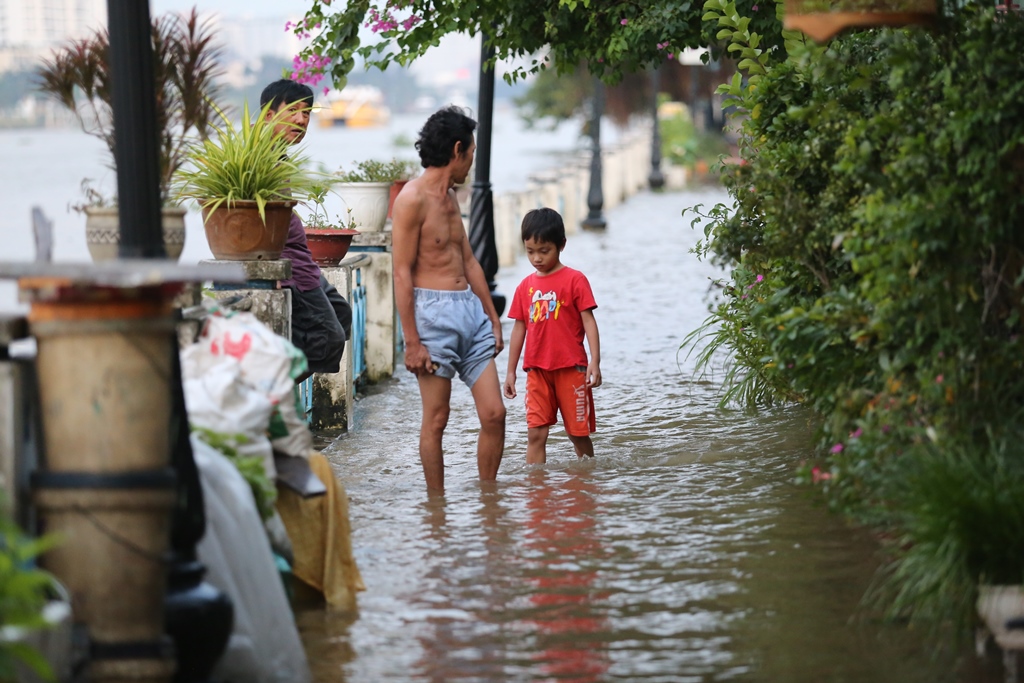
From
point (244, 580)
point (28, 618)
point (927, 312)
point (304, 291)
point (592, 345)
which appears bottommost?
point (244, 580)

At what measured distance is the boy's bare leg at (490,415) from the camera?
291 inches

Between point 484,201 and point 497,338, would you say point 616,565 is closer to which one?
point 497,338

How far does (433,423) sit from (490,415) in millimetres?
298

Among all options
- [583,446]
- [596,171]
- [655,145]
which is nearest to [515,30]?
[583,446]

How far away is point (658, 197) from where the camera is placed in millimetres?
34625

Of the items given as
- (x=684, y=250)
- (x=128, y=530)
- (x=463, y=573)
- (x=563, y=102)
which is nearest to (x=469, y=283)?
(x=463, y=573)

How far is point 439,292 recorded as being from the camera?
7.28 meters

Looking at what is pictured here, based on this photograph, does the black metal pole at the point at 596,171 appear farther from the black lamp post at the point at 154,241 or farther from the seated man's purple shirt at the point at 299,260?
the black lamp post at the point at 154,241

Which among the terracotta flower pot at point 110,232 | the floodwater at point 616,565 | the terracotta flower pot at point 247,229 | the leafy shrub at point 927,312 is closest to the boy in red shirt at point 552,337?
the floodwater at point 616,565

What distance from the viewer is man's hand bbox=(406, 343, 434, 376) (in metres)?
7.15

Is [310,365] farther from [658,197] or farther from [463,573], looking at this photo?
[658,197]

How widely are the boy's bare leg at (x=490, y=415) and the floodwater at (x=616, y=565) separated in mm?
178

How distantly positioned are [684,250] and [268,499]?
17.1 meters

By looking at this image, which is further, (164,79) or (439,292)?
(164,79)
